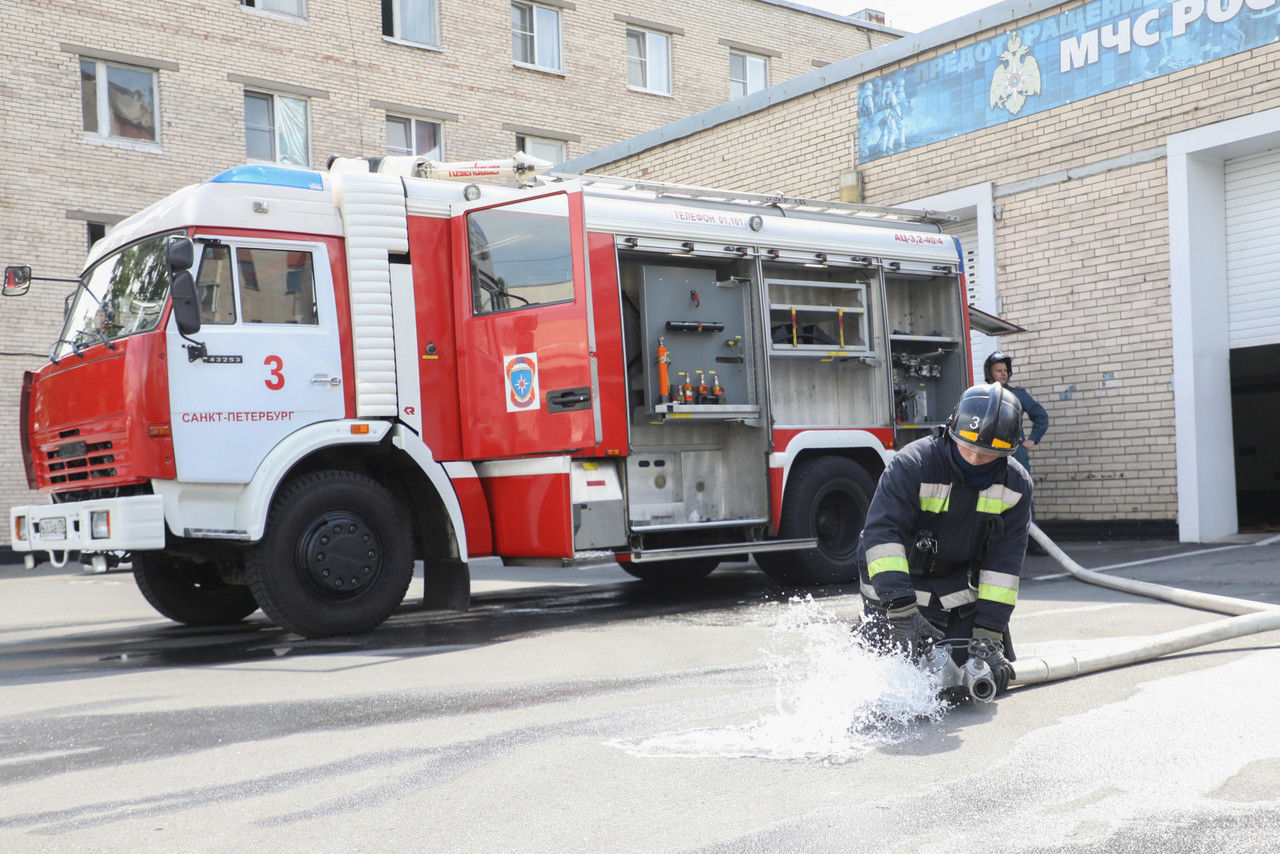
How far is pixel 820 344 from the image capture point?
1029 centimetres

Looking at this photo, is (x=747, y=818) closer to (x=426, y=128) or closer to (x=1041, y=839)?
(x=1041, y=839)

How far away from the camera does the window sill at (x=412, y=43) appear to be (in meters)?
24.9

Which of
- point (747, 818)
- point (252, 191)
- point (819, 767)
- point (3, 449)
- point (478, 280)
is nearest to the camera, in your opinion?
point (747, 818)

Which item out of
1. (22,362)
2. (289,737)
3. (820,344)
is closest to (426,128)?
(22,362)

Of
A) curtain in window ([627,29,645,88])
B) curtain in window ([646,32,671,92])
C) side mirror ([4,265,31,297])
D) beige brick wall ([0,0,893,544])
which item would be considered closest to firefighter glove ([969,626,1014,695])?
side mirror ([4,265,31,297])

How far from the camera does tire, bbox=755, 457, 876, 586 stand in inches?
392

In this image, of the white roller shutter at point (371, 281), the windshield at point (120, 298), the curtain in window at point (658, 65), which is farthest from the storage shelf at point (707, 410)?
the curtain in window at point (658, 65)

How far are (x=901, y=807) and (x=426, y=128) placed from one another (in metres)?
23.5

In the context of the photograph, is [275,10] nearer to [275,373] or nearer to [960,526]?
[275,373]

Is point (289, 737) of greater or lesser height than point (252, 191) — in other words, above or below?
below

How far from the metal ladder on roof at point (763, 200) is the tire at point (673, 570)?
130 inches

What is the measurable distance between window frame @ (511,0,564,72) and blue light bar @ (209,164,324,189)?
62.8ft

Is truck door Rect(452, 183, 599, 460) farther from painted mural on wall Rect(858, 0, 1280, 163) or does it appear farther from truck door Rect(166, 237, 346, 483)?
painted mural on wall Rect(858, 0, 1280, 163)

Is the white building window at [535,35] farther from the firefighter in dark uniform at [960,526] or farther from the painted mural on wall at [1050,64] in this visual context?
the firefighter in dark uniform at [960,526]
